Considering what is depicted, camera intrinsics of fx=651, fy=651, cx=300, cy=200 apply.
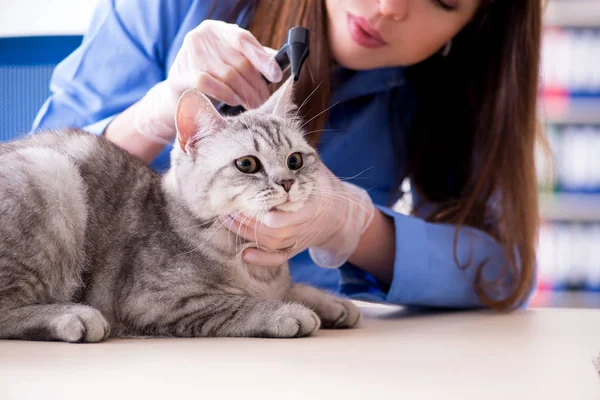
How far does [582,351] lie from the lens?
1.03m

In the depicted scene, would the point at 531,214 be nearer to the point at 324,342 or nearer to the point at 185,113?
the point at 324,342

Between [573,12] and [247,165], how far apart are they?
2023mm

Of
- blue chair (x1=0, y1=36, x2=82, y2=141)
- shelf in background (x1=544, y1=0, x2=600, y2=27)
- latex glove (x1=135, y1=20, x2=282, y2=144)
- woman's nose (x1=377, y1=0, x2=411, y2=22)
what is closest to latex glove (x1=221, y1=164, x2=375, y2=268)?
latex glove (x1=135, y1=20, x2=282, y2=144)

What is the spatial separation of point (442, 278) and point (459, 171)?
1.65ft

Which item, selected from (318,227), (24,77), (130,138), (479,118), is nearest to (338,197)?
(318,227)

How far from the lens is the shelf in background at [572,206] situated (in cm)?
270

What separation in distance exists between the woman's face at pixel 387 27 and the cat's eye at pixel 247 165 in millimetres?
475

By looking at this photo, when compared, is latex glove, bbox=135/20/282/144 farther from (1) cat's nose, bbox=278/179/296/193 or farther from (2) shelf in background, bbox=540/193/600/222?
(2) shelf in background, bbox=540/193/600/222

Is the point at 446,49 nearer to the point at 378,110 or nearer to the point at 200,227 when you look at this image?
the point at 378,110

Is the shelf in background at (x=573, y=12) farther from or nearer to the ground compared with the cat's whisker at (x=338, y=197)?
farther from the ground

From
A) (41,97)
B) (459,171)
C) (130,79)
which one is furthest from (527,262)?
(41,97)

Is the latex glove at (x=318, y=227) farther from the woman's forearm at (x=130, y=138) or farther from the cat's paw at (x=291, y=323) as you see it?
the woman's forearm at (x=130, y=138)

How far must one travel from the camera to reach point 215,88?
4.34 feet

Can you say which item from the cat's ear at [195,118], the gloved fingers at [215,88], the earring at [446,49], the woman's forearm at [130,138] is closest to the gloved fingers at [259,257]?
the cat's ear at [195,118]
